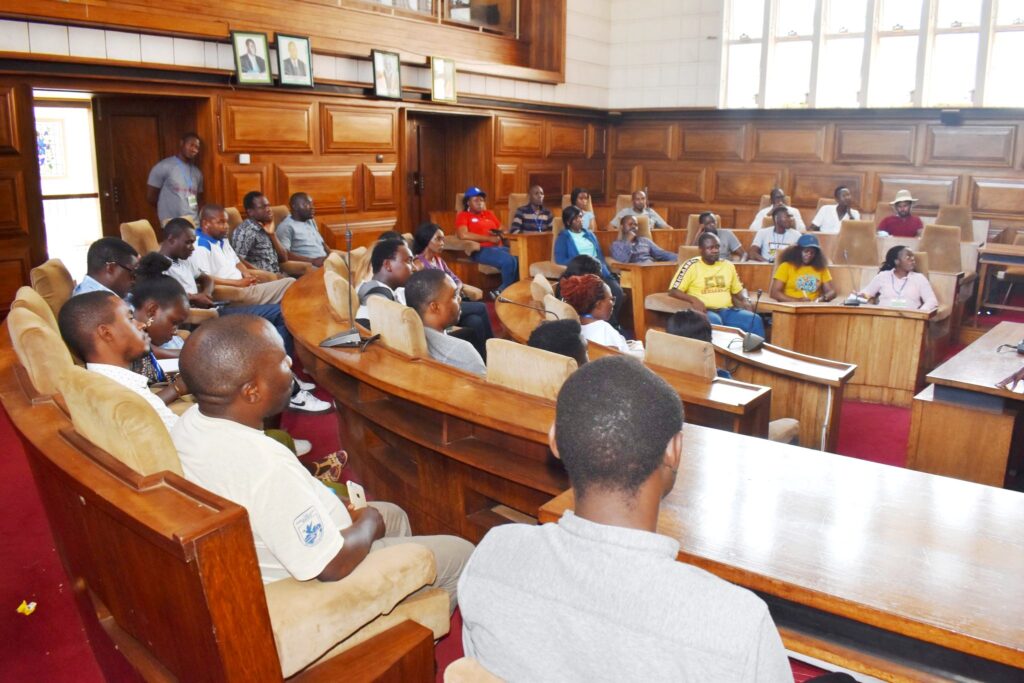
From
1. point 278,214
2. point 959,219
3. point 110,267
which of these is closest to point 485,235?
point 278,214

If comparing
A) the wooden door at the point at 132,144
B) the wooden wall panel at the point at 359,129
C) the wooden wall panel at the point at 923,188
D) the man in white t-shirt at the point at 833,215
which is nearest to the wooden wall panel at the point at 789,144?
the wooden wall panel at the point at 923,188

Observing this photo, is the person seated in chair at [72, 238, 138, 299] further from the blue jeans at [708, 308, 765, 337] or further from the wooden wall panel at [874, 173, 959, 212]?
the wooden wall panel at [874, 173, 959, 212]

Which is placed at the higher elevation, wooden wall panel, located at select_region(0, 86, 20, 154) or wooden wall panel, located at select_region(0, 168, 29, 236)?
wooden wall panel, located at select_region(0, 86, 20, 154)

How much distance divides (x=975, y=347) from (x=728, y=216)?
786 centimetres

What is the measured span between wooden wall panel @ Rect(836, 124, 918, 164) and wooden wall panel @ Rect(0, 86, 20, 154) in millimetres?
9280

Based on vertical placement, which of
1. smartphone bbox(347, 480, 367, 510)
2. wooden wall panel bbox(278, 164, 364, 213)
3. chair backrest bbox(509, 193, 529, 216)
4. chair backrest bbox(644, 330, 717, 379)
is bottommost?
smartphone bbox(347, 480, 367, 510)

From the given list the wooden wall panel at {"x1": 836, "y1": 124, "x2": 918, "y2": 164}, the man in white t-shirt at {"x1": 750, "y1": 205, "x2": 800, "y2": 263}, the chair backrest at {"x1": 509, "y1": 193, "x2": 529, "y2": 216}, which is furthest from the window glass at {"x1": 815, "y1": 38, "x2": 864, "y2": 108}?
the chair backrest at {"x1": 509, "y1": 193, "x2": 529, "y2": 216}

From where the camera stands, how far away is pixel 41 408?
1788 mm

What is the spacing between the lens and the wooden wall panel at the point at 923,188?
9.96 m

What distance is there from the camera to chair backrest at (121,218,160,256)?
16.9 feet

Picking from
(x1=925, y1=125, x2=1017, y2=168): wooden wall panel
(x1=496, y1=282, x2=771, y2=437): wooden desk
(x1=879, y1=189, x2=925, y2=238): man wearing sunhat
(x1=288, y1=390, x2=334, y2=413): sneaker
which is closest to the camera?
(x1=496, y1=282, x2=771, y2=437): wooden desk

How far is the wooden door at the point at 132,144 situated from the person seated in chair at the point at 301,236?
104 centimetres

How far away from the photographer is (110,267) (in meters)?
3.63

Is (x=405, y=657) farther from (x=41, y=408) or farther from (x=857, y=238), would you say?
(x=857, y=238)
